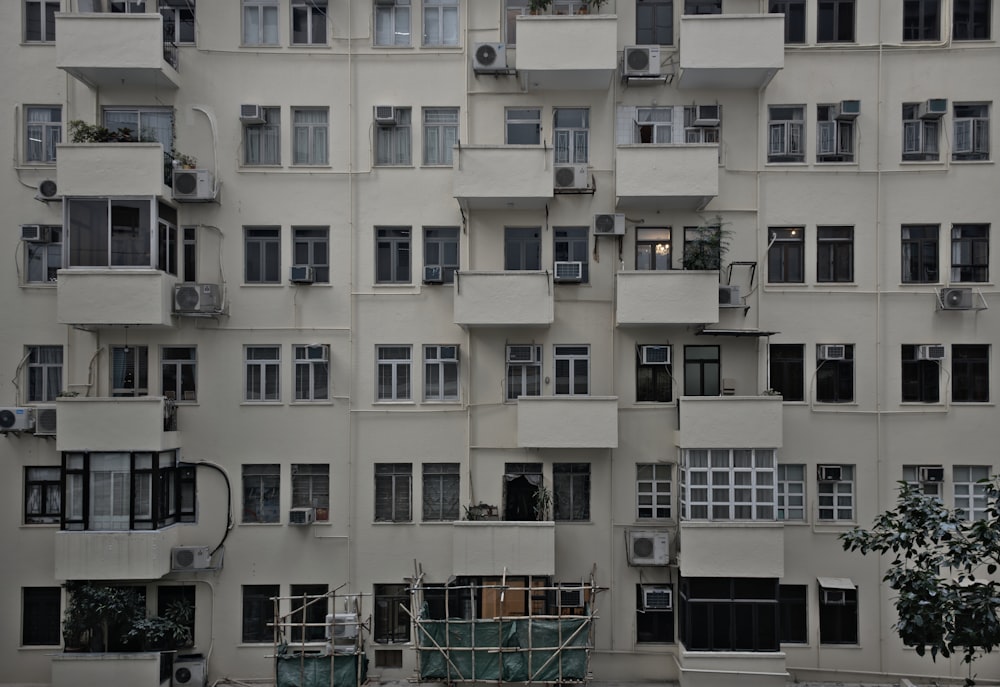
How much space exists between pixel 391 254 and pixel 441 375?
2544 mm

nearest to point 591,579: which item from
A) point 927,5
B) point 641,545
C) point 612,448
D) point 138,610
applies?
point 641,545

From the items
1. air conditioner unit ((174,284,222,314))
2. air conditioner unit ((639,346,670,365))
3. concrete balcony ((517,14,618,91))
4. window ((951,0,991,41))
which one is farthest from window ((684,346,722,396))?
air conditioner unit ((174,284,222,314))

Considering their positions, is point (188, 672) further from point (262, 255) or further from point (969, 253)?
point (969, 253)

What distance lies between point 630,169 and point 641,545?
6949 mm

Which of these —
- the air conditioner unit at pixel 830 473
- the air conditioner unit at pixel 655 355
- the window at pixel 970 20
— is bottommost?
the air conditioner unit at pixel 830 473

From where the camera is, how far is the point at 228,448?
593 inches

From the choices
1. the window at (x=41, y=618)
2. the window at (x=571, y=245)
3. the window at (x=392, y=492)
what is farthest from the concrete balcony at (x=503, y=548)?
the window at (x=41, y=618)

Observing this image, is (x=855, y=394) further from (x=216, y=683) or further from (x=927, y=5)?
(x=216, y=683)

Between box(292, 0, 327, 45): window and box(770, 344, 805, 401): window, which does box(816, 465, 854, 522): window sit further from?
box(292, 0, 327, 45): window

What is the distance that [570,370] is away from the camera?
15250mm

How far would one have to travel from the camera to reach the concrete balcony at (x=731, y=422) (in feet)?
46.6

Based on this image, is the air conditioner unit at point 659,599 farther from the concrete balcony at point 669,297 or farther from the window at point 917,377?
the window at point 917,377

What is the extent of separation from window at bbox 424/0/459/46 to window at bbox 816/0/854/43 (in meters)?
7.06

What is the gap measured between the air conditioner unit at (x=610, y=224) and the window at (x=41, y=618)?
40.8ft
